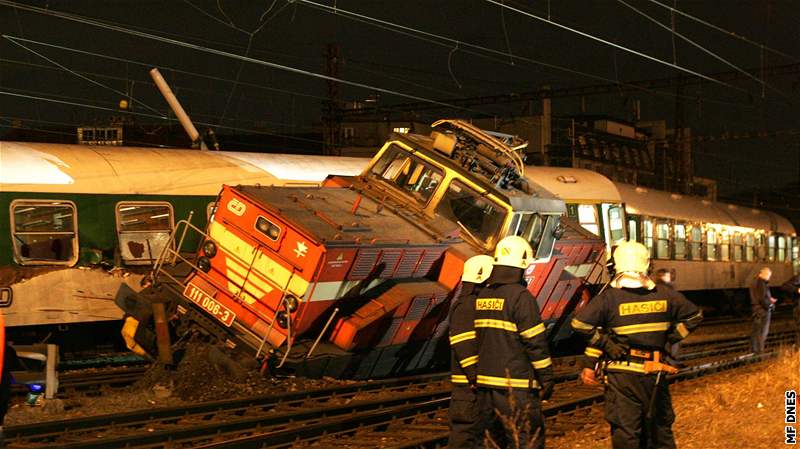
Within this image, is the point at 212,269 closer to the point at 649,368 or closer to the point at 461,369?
the point at 461,369

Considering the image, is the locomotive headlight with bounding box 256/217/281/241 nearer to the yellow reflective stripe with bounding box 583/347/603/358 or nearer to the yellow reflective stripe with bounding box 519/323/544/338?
the yellow reflective stripe with bounding box 583/347/603/358

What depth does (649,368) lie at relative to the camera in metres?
7.80

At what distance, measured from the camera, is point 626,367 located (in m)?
7.89

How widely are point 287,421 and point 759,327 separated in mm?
12198

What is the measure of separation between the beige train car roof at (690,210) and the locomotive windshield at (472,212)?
1268cm

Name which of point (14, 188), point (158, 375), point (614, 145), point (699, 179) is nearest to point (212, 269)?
point (158, 375)

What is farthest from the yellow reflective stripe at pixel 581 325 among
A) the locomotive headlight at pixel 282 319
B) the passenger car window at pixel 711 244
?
the passenger car window at pixel 711 244

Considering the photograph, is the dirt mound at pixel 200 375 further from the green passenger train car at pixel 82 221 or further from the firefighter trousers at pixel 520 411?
the firefighter trousers at pixel 520 411

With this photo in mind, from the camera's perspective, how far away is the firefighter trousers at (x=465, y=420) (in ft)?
26.1

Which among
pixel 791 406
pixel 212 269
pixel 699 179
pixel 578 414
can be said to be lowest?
pixel 699 179

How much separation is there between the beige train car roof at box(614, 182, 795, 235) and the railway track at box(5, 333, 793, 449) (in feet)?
45.2

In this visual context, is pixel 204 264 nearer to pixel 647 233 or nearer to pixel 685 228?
pixel 647 233

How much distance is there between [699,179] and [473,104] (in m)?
46.8

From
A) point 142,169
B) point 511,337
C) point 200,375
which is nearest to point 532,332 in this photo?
point 511,337
